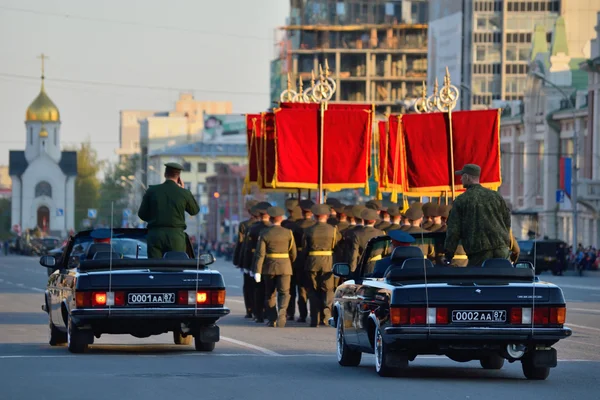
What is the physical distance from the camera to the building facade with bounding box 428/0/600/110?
12644 cm

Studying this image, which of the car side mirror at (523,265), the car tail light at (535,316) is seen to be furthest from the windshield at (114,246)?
the car tail light at (535,316)

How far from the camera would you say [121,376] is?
46.9ft

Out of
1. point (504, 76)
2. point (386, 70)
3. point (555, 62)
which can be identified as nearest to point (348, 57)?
point (386, 70)

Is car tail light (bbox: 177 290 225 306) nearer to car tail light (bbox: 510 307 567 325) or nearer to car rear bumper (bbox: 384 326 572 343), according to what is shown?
car rear bumper (bbox: 384 326 572 343)

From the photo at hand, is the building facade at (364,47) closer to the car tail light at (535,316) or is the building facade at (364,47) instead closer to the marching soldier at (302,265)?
the marching soldier at (302,265)

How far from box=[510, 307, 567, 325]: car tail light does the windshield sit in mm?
5292

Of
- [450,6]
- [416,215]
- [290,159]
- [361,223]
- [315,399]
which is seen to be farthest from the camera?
[450,6]

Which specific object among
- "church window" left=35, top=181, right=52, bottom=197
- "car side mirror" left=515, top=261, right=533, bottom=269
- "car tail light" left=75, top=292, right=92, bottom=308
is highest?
"church window" left=35, top=181, right=52, bottom=197

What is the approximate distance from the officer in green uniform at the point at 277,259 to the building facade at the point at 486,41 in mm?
99657

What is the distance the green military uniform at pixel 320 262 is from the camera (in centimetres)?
2402

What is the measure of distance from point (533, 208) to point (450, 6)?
41071 millimetres

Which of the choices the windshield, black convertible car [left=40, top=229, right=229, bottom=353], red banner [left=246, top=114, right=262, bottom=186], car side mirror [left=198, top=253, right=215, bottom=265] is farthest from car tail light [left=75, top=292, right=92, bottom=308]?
red banner [left=246, top=114, right=262, bottom=186]

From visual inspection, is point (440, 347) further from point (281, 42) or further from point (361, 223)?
point (281, 42)

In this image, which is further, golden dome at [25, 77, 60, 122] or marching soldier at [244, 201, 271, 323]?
golden dome at [25, 77, 60, 122]
